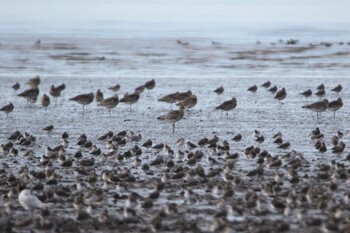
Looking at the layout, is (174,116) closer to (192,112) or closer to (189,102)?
(189,102)

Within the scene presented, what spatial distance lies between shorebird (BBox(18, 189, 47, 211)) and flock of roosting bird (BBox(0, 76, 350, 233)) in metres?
0.01

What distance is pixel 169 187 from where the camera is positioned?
46.6 feet

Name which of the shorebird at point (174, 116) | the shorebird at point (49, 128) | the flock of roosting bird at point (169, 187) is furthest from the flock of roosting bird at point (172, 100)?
the flock of roosting bird at point (169, 187)

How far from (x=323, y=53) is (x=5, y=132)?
30.2m

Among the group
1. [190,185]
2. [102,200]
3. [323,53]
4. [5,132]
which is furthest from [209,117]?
[323,53]

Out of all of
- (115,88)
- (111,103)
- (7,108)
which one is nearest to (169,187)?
(111,103)

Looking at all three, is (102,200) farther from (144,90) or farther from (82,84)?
(82,84)

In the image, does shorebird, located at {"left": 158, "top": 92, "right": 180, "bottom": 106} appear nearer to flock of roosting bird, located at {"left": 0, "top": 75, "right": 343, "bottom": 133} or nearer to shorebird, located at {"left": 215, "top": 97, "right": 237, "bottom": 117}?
flock of roosting bird, located at {"left": 0, "top": 75, "right": 343, "bottom": 133}

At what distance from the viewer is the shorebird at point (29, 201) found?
12.4 meters

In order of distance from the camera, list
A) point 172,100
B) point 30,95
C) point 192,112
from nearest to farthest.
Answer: point 192,112 < point 172,100 < point 30,95

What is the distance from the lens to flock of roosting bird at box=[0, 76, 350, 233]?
11866mm

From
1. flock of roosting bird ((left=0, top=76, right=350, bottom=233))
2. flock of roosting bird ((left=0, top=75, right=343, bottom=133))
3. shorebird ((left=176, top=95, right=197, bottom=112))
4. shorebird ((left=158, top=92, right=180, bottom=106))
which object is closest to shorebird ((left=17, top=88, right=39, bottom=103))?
flock of roosting bird ((left=0, top=75, right=343, bottom=133))

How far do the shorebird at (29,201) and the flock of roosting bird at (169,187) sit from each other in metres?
0.01

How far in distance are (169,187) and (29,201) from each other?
106 inches
